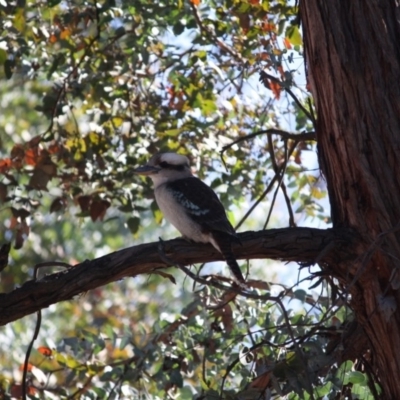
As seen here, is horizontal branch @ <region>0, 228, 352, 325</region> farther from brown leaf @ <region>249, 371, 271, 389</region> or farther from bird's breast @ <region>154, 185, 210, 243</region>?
bird's breast @ <region>154, 185, 210, 243</region>

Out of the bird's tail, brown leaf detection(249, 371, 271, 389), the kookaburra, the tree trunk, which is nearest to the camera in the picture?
the tree trunk

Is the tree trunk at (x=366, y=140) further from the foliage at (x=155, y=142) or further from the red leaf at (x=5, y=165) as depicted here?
the red leaf at (x=5, y=165)

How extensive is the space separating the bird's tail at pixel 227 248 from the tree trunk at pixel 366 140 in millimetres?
425

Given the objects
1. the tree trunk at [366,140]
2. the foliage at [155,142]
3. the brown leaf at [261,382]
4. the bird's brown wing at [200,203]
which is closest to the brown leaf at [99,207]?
the foliage at [155,142]

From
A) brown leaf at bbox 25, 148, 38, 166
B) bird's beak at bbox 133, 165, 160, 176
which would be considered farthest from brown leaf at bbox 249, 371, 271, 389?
brown leaf at bbox 25, 148, 38, 166

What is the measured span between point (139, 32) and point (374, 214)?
2351 millimetres

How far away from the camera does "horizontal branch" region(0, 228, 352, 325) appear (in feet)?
10.0

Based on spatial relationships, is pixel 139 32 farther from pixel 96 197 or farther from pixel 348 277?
pixel 348 277

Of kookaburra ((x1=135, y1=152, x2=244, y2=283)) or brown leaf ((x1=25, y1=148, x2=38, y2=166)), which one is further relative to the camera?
brown leaf ((x1=25, y1=148, x2=38, y2=166))

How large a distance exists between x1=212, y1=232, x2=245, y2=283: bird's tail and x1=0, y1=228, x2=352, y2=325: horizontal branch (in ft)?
0.67

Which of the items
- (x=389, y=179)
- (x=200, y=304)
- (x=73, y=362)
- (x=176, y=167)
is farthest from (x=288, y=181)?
(x=389, y=179)

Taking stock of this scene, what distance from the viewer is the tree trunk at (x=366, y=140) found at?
3.05m

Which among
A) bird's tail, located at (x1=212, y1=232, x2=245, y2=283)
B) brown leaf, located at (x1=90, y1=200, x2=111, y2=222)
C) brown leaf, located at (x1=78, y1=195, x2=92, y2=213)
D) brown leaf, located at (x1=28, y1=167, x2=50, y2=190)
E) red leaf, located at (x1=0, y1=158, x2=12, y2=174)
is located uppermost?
red leaf, located at (x1=0, y1=158, x2=12, y2=174)

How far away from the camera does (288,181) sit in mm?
5387
